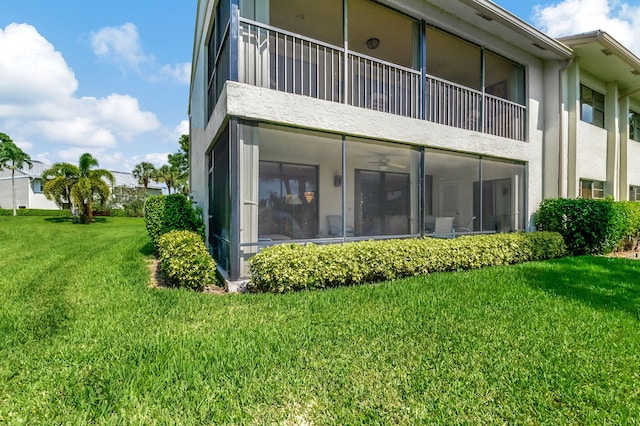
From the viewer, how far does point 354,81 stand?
7.30 m

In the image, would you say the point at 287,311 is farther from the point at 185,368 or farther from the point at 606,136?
the point at 606,136

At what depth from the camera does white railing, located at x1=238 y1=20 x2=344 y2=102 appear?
6.04m

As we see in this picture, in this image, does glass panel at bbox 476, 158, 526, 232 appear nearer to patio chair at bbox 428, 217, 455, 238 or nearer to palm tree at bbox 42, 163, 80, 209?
patio chair at bbox 428, 217, 455, 238

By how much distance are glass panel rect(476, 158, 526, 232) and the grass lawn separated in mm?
4175

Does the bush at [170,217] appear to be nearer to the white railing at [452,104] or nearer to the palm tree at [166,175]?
the white railing at [452,104]

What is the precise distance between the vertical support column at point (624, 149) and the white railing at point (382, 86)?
1096 cm

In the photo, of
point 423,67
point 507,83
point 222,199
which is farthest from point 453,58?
point 222,199

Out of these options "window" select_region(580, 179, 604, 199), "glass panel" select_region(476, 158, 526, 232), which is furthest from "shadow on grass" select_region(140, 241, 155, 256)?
"window" select_region(580, 179, 604, 199)

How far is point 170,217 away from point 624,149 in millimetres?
17447

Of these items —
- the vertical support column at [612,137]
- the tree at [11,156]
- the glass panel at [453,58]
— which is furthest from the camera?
the tree at [11,156]

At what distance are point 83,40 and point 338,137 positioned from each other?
10.8 m

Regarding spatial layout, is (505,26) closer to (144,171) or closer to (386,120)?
(386,120)

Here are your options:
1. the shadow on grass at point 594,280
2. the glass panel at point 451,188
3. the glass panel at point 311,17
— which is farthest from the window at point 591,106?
the glass panel at point 311,17

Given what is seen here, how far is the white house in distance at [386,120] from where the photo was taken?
6109 millimetres
